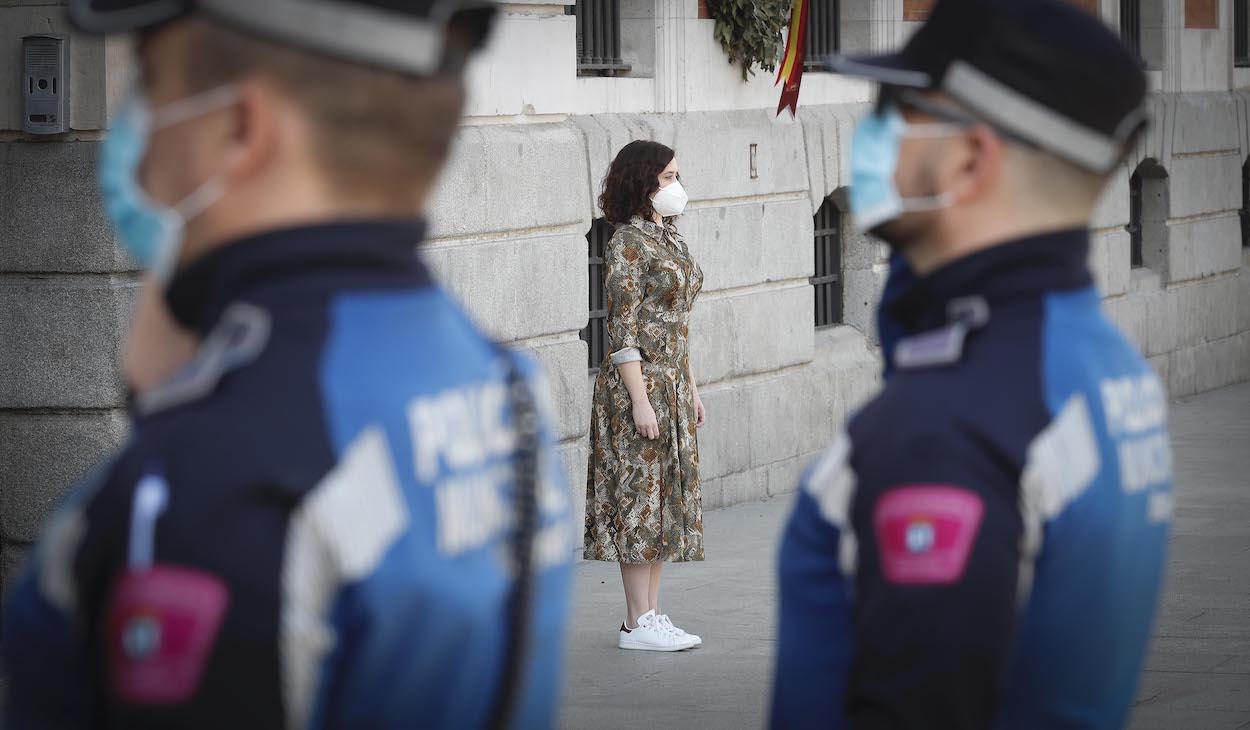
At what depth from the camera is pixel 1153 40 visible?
17.3m

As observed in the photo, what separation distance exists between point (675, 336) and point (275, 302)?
6026 millimetres

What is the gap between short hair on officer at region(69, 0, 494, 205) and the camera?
1521mm

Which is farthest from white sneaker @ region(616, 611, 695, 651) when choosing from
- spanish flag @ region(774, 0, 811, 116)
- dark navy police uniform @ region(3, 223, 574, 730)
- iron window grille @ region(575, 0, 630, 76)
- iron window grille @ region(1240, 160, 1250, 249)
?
iron window grille @ region(1240, 160, 1250, 249)

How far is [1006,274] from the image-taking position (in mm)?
2152

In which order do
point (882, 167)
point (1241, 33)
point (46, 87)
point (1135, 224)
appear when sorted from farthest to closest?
point (1241, 33)
point (1135, 224)
point (46, 87)
point (882, 167)

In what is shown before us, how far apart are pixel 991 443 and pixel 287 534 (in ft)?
2.94

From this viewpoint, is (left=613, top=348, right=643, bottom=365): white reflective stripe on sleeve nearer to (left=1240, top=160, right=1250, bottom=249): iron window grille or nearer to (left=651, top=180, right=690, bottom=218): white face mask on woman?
(left=651, top=180, right=690, bottom=218): white face mask on woman

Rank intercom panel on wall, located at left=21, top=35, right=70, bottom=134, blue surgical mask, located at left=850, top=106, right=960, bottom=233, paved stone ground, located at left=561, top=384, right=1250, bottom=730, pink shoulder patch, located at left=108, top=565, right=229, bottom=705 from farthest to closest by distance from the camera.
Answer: intercom panel on wall, located at left=21, top=35, right=70, bottom=134 → paved stone ground, located at left=561, top=384, right=1250, bottom=730 → blue surgical mask, located at left=850, top=106, right=960, bottom=233 → pink shoulder patch, located at left=108, top=565, right=229, bottom=705

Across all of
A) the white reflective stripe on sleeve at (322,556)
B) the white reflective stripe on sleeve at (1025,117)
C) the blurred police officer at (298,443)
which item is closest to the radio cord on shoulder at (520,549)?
the blurred police officer at (298,443)

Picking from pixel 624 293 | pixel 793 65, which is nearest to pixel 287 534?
pixel 624 293

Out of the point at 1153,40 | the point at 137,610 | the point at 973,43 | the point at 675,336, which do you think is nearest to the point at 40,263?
the point at 675,336

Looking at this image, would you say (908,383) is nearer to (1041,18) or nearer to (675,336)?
(1041,18)

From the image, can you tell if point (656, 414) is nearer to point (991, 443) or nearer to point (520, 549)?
point (991, 443)

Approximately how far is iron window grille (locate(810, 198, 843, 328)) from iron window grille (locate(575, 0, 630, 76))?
8.74 ft
